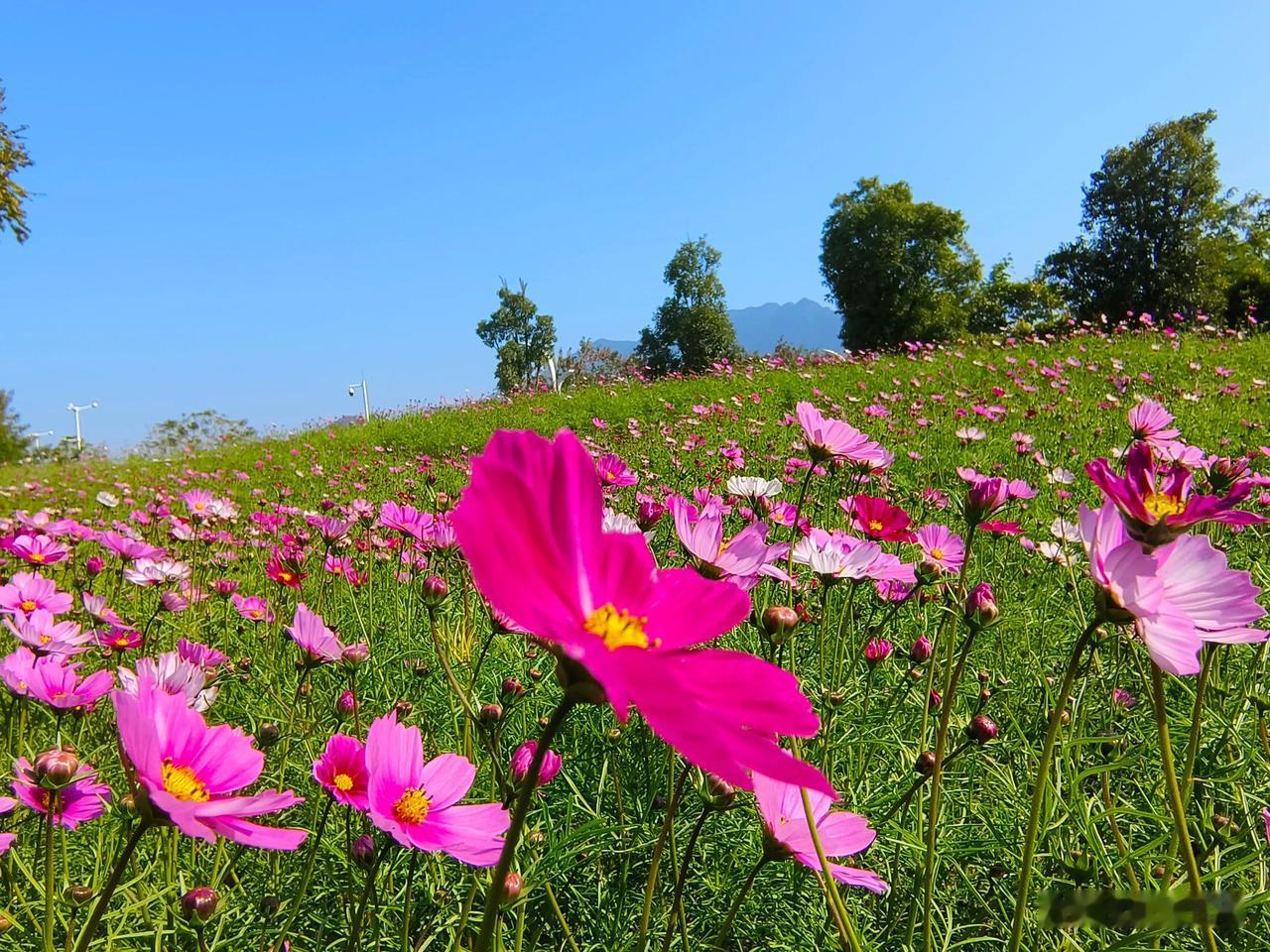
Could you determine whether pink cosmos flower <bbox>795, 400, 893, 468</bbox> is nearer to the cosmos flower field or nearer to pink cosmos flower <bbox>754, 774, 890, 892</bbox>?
the cosmos flower field

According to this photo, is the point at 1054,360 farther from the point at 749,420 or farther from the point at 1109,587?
the point at 1109,587

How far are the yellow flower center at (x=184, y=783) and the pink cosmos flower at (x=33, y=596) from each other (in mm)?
990

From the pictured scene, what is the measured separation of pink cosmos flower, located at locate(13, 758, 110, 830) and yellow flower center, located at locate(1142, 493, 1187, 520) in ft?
2.72

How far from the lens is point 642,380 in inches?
337

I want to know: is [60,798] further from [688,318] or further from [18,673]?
[688,318]

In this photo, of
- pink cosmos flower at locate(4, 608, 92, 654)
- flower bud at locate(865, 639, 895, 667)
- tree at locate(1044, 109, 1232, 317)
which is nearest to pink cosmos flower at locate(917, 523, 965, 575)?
flower bud at locate(865, 639, 895, 667)

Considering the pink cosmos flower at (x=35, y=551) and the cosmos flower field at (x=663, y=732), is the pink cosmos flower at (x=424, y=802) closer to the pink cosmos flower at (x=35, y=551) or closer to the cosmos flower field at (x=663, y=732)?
the cosmos flower field at (x=663, y=732)

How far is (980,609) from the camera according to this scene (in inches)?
27.4

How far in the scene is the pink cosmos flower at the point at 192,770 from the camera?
34 centimetres

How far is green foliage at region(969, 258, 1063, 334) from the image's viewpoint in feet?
70.4

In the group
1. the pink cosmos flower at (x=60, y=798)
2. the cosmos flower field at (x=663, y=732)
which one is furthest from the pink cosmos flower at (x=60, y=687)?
the pink cosmos flower at (x=60, y=798)

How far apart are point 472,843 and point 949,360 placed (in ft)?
22.8

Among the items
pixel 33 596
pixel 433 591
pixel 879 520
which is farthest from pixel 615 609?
pixel 33 596

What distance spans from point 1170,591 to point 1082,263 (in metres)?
24.7
